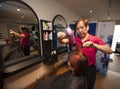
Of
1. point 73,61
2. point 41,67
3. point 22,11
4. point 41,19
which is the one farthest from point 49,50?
point 73,61

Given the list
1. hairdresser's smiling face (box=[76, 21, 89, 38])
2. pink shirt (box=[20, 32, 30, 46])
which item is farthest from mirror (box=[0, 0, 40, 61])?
hairdresser's smiling face (box=[76, 21, 89, 38])

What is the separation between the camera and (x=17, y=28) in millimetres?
1662

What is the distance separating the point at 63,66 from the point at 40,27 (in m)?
1.71

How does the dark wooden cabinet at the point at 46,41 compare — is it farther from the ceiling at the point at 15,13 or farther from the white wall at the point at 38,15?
the ceiling at the point at 15,13

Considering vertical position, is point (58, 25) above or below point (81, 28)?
above

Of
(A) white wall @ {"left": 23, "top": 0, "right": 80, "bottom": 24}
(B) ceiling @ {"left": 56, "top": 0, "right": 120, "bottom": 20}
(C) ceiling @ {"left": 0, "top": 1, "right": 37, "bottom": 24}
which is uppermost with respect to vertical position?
(B) ceiling @ {"left": 56, "top": 0, "right": 120, "bottom": 20}

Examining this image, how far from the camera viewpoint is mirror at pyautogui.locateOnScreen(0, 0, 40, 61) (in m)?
1.43

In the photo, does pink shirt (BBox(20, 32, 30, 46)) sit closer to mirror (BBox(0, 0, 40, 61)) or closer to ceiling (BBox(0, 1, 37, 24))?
mirror (BBox(0, 0, 40, 61))

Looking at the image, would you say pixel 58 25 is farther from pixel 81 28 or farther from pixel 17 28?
pixel 81 28

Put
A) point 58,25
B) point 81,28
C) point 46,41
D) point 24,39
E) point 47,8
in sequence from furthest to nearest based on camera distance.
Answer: point 58,25 < point 47,8 < point 46,41 < point 24,39 < point 81,28

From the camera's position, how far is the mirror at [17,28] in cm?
143

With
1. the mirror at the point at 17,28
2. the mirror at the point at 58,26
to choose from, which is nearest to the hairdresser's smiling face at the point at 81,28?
the mirror at the point at 17,28

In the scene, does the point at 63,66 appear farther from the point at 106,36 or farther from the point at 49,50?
the point at 106,36

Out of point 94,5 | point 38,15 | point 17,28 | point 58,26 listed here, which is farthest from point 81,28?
point 94,5
